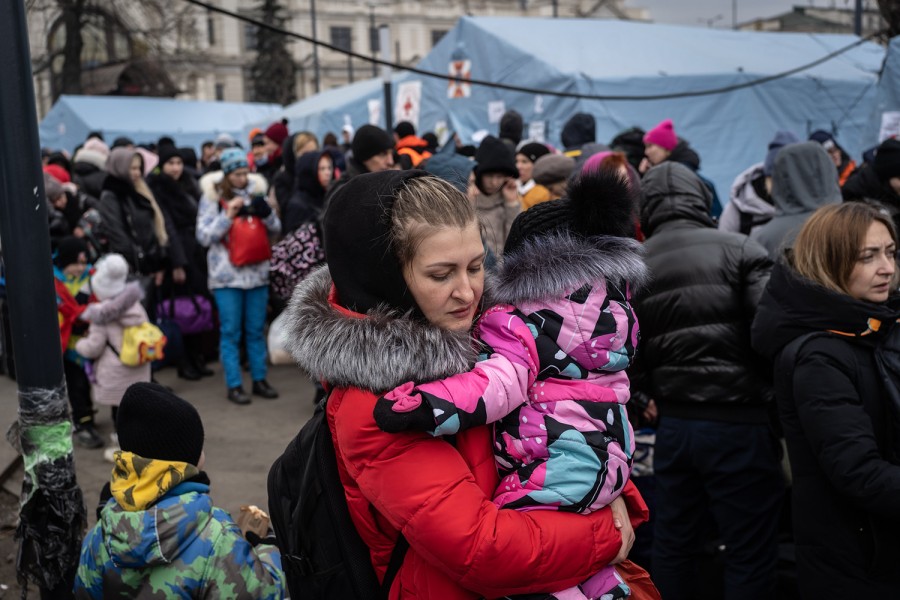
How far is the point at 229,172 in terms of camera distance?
612cm

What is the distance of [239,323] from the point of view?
645cm

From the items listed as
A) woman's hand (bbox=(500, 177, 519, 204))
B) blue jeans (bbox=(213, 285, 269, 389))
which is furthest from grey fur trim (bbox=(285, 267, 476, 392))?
blue jeans (bbox=(213, 285, 269, 389))

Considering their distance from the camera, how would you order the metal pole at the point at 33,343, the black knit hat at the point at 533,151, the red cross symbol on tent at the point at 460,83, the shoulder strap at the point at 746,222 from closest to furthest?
the metal pole at the point at 33,343 < the shoulder strap at the point at 746,222 < the black knit hat at the point at 533,151 < the red cross symbol on tent at the point at 460,83

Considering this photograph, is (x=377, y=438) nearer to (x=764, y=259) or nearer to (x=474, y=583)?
(x=474, y=583)

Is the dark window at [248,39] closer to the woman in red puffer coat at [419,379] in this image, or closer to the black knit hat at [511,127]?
the black knit hat at [511,127]

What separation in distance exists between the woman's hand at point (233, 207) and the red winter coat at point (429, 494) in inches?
184

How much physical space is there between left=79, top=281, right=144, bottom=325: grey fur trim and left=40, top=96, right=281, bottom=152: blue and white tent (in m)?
18.6

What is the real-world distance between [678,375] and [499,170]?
7.76ft

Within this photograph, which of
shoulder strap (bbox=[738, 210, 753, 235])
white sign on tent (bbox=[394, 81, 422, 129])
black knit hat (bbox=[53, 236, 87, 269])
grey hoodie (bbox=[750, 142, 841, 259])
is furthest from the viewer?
white sign on tent (bbox=[394, 81, 422, 129])

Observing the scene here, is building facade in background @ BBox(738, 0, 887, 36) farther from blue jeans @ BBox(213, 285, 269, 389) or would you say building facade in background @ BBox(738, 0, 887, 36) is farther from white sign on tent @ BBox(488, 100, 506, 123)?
blue jeans @ BBox(213, 285, 269, 389)

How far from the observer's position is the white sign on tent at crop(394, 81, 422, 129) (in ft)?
47.4

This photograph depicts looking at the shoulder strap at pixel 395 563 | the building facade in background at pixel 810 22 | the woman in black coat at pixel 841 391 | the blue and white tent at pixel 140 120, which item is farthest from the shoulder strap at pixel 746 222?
the building facade in background at pixel 810 22

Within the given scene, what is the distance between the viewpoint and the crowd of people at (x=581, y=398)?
1549 mm

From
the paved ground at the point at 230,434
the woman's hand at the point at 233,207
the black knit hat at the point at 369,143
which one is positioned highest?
the black knit hat at the point at 369,143
